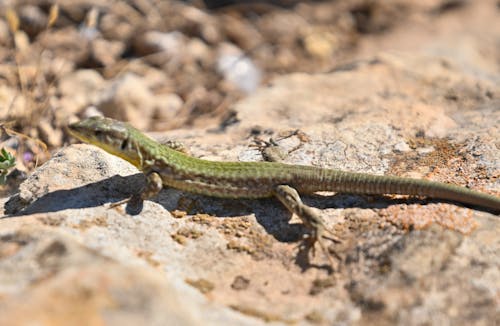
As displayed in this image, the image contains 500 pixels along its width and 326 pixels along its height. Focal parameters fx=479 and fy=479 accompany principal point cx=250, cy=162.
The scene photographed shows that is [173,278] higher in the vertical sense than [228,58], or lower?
higher

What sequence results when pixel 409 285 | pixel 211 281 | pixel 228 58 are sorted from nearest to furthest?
pixel 409 285 < pixel 211 281 < pixel 228 58

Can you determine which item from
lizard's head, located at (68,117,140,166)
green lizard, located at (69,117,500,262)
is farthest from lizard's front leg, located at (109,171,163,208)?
lizard's head, located at (68,117,140,166)

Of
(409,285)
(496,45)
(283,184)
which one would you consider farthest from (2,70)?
(496,45)

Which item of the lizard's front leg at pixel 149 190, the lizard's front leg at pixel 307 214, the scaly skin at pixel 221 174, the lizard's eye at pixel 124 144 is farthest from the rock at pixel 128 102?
the lizard's front leg at pixel 307 214

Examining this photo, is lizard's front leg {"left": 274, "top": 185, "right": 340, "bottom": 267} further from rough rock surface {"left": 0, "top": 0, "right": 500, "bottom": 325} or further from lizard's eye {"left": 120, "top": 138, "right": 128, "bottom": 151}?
lizard's eye {"left": 120, "top": 138, "right": 128, "bottom": 151}

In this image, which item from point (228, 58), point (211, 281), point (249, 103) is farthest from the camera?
point (228, 58)

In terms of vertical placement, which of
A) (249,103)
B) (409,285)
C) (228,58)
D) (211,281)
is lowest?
(228,58)

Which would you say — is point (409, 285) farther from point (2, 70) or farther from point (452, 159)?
point (2, 70)

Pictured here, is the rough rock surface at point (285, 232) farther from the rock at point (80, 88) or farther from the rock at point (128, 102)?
the rock at point (80, 88)
